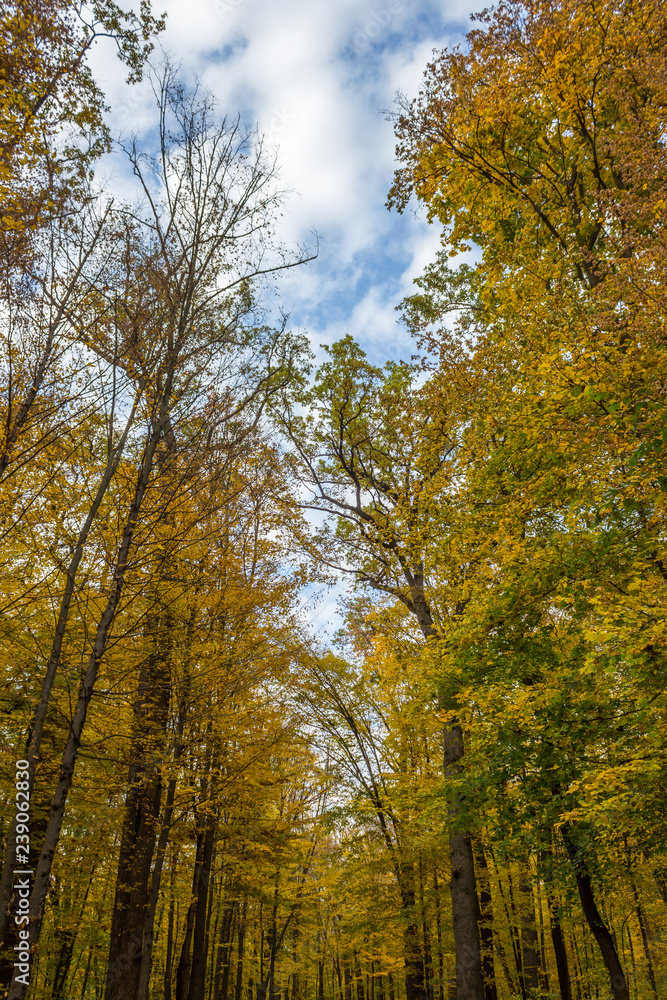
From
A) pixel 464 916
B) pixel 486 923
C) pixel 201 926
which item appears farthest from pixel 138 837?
pixel 486 923

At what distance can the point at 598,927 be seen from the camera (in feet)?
29.1

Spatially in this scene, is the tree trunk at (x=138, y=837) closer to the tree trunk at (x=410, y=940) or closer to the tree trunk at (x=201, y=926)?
the tree trunk at (x=201, y=926)

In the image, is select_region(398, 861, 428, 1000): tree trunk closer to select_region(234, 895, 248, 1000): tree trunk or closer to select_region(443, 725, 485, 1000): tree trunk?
select_region(443, 725, 485, 1000): tree trunk

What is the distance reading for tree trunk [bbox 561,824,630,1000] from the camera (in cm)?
770

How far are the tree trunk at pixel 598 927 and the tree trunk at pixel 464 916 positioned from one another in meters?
1.62

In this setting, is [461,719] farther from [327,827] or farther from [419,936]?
[419,936]

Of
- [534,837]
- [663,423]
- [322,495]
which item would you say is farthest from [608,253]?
[534,837]

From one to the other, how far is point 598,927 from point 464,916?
213cm

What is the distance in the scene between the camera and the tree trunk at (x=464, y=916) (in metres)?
8.58

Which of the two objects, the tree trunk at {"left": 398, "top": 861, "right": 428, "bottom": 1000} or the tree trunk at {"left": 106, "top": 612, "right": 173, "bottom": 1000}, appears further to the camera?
the tree trunk at {"left": 398, "top": 861, "right": 428, "bottom": 1000}

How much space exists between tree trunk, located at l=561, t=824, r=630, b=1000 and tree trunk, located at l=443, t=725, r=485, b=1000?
1619 millimetres

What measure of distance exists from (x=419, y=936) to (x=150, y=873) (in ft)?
23.4
